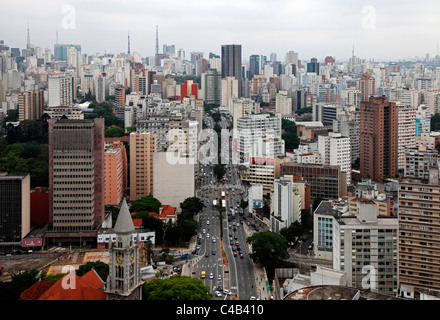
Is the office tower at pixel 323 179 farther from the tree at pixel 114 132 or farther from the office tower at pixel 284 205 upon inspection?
the tree at pixel 114 132

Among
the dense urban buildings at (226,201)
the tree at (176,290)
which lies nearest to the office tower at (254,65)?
the dense urban buildings at (226,201)

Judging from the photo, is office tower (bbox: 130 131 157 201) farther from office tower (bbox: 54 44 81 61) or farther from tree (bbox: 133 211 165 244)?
office tower (bbox: 54 44 81 61)

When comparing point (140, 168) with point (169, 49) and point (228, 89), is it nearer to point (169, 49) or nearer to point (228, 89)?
point (228, 89)

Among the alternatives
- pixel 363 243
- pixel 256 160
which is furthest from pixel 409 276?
pixel 256 160

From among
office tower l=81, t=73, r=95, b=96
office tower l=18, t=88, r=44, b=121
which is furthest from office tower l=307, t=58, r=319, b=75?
office tower l=18, t=88, r=44, b=121

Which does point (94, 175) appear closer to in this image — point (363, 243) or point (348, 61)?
point (363, 243)

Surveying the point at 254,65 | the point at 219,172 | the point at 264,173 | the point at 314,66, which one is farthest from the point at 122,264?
the point at 254,65

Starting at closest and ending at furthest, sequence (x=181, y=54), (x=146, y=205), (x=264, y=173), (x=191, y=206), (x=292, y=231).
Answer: (x=292, y=231), (x=146, y=205), (x=191, y=206), (x=264, y=173), (x=181, y=54)
